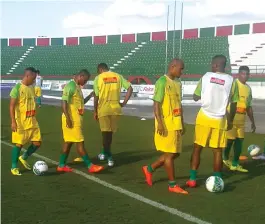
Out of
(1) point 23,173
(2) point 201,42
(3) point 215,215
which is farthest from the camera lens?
(2) point 201,42

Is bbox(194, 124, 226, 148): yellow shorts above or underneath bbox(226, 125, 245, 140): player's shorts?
above

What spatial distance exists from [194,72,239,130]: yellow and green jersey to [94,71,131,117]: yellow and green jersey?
7.48 ft

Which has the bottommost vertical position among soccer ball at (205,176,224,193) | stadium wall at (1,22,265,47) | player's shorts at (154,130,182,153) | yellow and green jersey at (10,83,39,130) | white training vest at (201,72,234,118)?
soccer ball at (205,176,224,193)

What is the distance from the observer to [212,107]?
247 inches

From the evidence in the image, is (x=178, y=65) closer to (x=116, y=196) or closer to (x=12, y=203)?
(x=116, y=196)

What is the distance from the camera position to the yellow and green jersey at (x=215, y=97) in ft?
20.4

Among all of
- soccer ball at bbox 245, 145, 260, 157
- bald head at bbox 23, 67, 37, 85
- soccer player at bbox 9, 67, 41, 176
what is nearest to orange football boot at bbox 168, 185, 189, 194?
soccer player at bbox 9, 67, 41, 176

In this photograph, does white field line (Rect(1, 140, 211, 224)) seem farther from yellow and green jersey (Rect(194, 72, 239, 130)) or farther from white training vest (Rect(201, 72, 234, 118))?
white training vest (Rect(201, 72, 234, 118))

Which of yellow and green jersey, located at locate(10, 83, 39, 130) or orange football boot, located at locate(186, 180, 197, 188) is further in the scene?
yellow and green jersey, located at locate(10, 83, 39, 130)

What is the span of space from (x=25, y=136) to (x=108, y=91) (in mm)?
1793

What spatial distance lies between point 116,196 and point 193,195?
105 centimetres

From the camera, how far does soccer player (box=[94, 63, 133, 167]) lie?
8227 mm

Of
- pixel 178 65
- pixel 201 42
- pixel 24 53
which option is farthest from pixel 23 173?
pixel 24 53

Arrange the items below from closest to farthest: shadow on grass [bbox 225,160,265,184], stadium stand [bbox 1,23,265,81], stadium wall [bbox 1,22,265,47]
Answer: shadow on grass [bbox 225,160,265,184] → stadium stand [bbox 1,23,265,81] → stadium wall [bbox 1,22,265,47]
